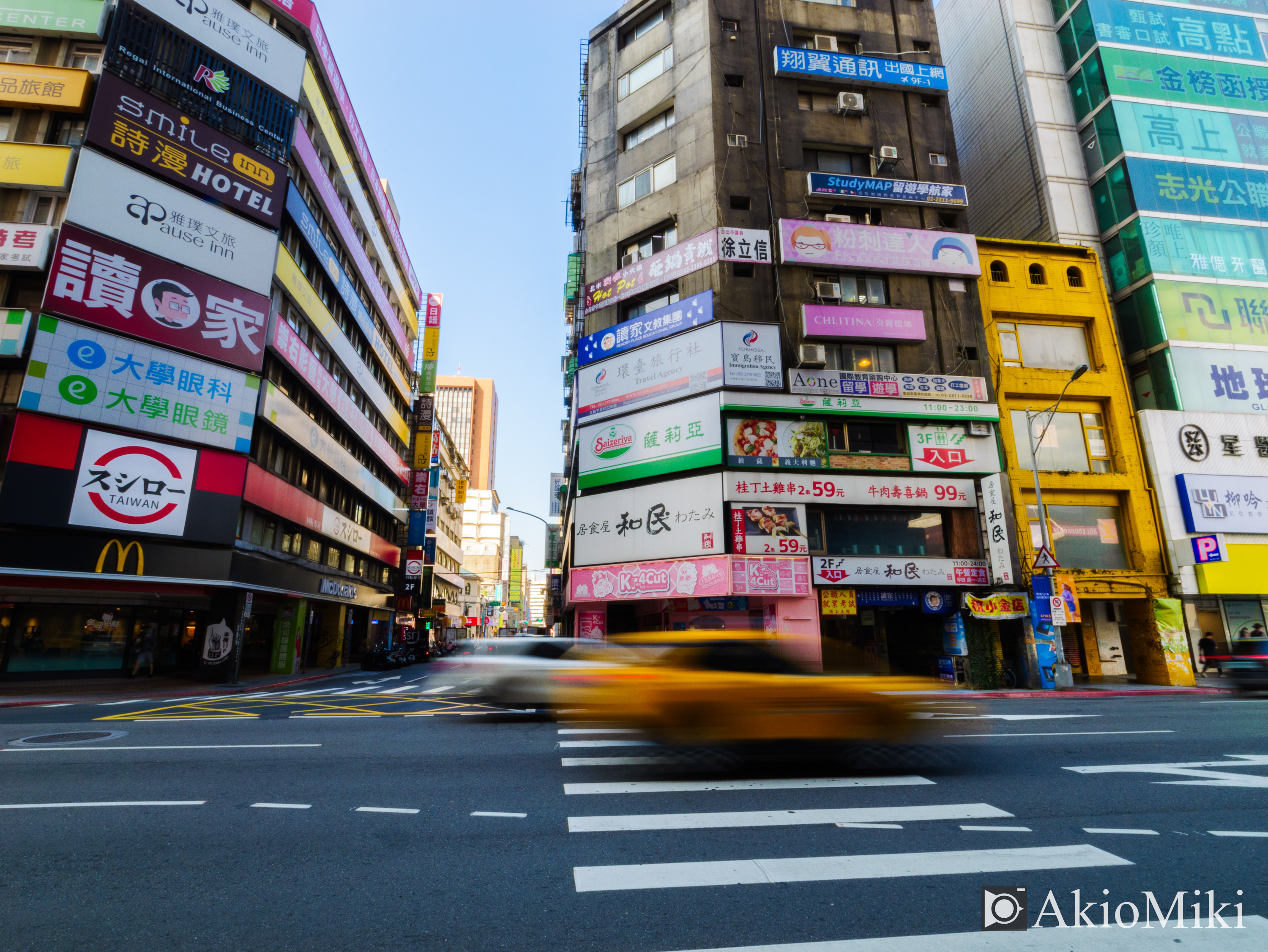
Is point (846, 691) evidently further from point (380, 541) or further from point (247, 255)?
→ point (380, 541)

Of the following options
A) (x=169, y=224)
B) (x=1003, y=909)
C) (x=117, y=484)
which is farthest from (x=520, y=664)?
(x=169, y=224)

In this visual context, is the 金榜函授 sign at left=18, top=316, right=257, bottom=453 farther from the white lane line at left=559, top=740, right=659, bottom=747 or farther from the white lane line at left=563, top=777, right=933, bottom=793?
the white lane line at left=563, top=777, right=933, bottom=793

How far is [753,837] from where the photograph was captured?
5.02 meters

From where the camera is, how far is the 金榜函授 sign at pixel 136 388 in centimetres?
1936

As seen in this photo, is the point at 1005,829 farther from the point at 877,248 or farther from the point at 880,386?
the point at 877,248

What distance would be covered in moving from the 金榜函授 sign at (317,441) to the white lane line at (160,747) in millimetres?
18462

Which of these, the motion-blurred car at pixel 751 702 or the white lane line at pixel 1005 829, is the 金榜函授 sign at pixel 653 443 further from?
the white lane line at pixel 1005 829

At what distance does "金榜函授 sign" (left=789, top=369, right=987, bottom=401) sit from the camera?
25.3 metres

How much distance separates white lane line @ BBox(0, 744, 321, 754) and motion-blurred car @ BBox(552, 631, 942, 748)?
512cm

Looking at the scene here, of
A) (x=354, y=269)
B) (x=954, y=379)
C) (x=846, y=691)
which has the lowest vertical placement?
(x=846, y=691)

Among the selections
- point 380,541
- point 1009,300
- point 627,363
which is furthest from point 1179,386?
point 380,541

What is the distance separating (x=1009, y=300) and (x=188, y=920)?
32.8 meters

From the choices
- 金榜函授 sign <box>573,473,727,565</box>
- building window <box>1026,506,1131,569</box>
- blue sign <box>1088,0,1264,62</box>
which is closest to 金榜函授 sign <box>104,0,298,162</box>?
金榜函授 sign <box>573,473,727,565</box>

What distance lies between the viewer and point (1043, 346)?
28109 millimetres
